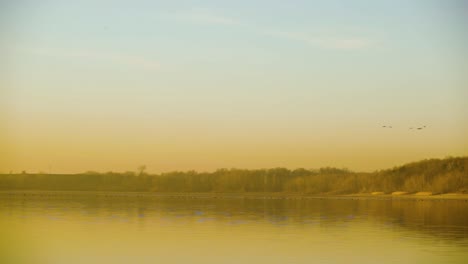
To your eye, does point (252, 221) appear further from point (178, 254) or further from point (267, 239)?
point (178, 254)

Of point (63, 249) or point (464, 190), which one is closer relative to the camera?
point (63, 249)

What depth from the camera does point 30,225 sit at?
36406 millimetres

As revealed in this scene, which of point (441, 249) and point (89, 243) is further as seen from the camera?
point (89, 243)

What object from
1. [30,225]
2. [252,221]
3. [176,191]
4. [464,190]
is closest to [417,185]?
[464,190]

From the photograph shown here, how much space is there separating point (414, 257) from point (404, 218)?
2053cm

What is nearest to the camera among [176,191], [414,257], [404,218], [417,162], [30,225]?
[414,257]

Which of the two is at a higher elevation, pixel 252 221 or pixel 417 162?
pixel 417 162

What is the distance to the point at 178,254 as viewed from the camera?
82.6ft

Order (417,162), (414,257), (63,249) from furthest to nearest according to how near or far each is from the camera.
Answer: (417,162) → (63,249) → (414,257)

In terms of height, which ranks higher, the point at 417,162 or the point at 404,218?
the point at 417,162

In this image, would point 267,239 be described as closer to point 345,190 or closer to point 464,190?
point 464,190

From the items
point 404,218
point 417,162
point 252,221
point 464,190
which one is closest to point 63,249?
point 252,221

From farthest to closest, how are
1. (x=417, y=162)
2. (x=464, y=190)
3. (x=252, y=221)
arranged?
(x=417, y=162)
(x=464, y=190)
(x=252, y=221)

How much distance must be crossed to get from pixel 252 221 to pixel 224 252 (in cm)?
1514
